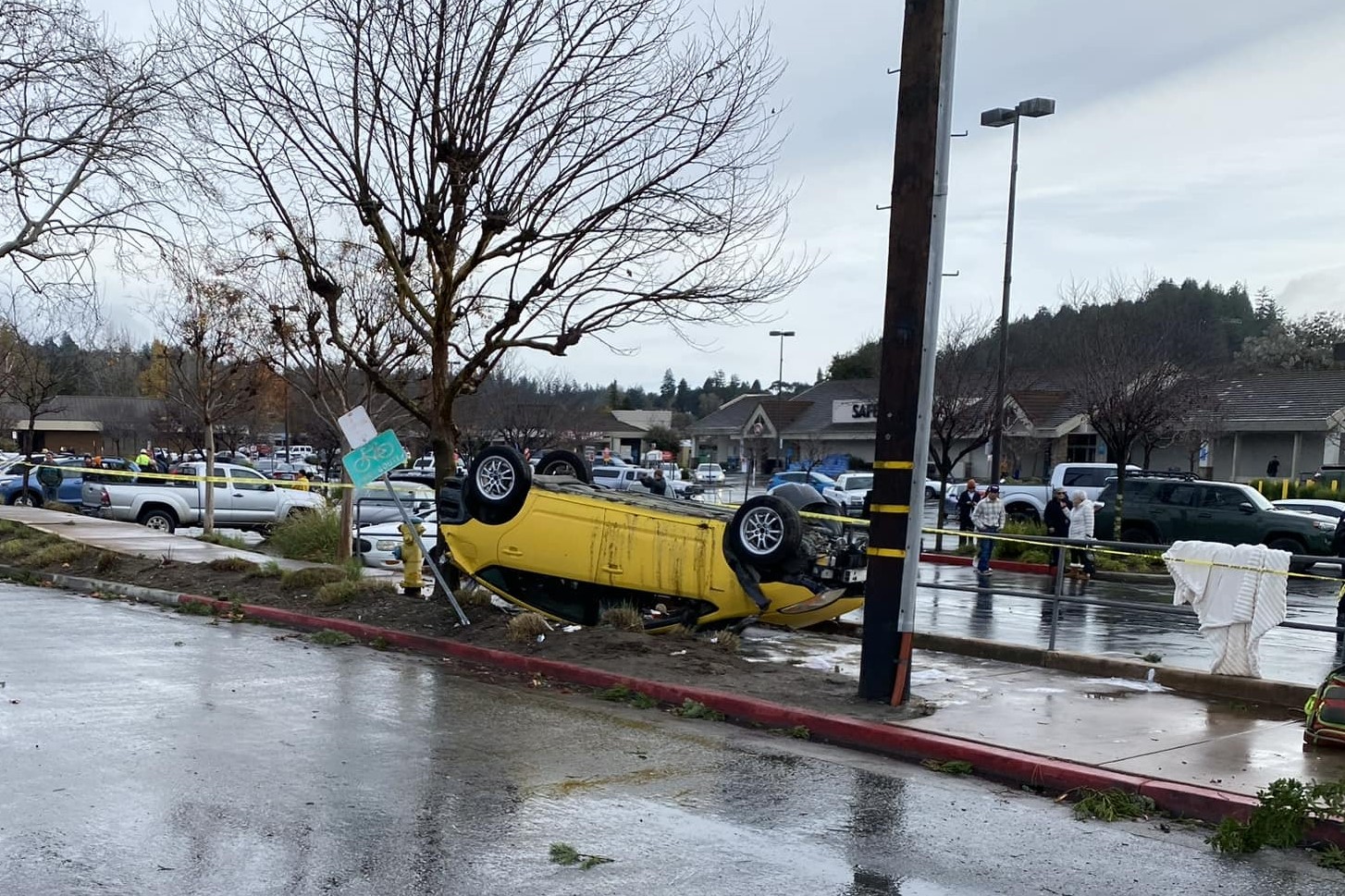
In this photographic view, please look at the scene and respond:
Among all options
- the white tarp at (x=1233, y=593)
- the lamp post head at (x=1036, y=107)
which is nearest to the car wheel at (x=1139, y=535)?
the lamp post head at (x=1036, y=107)

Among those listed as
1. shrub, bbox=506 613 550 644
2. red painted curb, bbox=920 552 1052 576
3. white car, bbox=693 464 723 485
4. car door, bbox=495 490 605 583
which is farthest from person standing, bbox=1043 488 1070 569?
white car, bbox=693 464 723 485

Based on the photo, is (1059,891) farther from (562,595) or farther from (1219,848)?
(562,595)

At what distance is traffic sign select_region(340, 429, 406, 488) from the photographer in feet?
40.7

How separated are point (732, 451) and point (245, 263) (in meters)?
62.4

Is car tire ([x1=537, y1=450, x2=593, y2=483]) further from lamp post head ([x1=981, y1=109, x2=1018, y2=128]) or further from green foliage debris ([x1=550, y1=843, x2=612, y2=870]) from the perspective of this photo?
lamp post head ([x1=981, y1=109, x2=1018, y2=128])

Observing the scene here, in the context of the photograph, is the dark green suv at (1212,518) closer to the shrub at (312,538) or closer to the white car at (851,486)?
the white car at (851,486)

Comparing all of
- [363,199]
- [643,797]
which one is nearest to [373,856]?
[643,797]

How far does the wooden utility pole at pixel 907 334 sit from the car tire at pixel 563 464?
502cm

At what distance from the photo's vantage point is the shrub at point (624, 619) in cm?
1183

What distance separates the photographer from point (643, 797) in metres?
6.86

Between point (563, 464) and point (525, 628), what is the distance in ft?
9.68

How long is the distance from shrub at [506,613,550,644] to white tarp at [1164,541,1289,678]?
227 inches

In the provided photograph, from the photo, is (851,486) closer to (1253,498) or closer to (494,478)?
(1253,498)

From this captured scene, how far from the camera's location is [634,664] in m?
10.6
